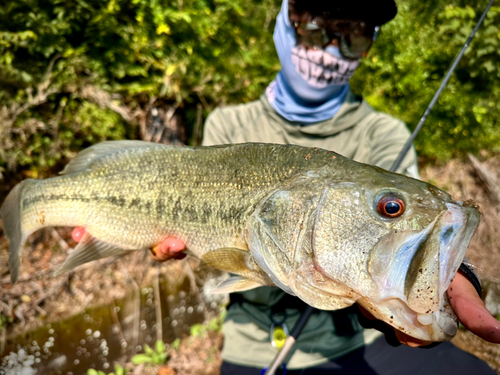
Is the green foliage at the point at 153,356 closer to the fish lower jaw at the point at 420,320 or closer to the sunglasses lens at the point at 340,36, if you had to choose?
the fish lower jaw at the point at 420,320

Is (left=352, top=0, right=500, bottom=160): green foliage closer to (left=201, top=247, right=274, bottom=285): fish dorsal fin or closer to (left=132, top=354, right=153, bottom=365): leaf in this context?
(left=201, top=247, right=274, bottom=285): fish dorsal fin

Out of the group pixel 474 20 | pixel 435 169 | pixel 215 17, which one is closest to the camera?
pixel 474 20

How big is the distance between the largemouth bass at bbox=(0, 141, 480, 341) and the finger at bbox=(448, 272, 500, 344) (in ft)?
0.21

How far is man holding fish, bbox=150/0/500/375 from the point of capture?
6.84 feet

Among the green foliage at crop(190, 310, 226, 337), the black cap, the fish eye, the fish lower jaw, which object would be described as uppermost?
the black cap

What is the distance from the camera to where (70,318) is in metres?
3.65

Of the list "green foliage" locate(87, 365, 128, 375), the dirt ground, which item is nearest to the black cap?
the dirt ground

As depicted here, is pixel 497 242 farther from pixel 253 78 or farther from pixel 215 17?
pixel 215 17

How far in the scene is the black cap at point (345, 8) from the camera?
2.10 metres

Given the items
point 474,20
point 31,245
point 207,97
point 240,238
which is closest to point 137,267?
point 31,245

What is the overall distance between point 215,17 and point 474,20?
3590mm

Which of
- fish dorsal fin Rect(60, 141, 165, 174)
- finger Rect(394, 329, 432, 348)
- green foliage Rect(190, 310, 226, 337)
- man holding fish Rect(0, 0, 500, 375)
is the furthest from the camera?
green foliage Rect(190, 310, 226, 337)

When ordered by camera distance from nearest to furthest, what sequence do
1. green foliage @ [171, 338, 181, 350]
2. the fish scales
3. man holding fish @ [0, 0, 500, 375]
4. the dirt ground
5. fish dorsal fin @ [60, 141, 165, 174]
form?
man holding fish @ [0, 0, 500, 375] < the fish scales < fish dorsal fin @ [60, 141, 165, 174] < the dirt ground < green foliage @ [171, 338, 181, 350]

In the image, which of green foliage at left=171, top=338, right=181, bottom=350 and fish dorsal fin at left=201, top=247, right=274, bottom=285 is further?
green foliage at left=171, top=338, right=181, bottom=350
